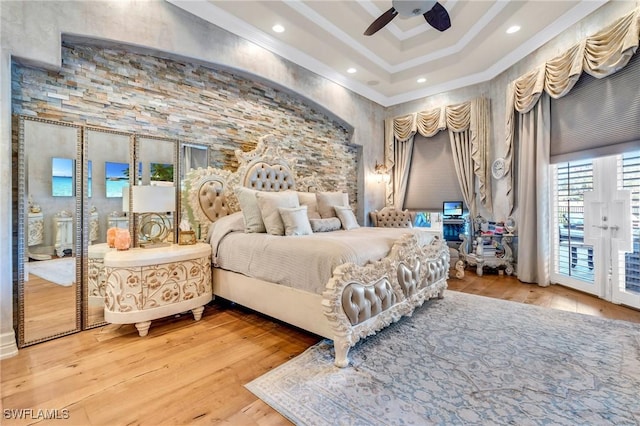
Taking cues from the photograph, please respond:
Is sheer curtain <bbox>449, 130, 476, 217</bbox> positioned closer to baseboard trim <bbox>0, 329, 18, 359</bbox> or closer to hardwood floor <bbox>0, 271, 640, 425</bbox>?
hardwood floor <bbox>0, 271, 640, 425</bbox>

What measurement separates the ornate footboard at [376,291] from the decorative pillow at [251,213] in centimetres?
132

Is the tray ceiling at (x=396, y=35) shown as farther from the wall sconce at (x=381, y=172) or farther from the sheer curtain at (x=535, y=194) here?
the wall sconce at (x=381, y=172)

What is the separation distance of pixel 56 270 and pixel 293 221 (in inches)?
82.2

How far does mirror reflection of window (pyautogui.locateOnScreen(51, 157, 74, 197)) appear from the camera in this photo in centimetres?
242

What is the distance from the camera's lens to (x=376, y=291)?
219cm

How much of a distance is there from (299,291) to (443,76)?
15.6 feet

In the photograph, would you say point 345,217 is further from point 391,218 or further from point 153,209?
point 153,209

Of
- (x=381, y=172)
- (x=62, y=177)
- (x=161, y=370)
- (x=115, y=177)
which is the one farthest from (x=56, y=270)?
(x=381, y=172)

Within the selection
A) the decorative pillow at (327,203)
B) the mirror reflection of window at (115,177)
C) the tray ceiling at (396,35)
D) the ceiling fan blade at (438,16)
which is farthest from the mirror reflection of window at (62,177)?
the ceiling fan blade at (438,16)

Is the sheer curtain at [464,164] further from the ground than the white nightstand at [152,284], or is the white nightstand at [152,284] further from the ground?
the sheer curtain at [464,164]

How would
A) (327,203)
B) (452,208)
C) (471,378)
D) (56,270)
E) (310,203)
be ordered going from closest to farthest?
1. (471,378)
2. (56,270)
3. (310,203)
4. (327,203)
5. (452,208)

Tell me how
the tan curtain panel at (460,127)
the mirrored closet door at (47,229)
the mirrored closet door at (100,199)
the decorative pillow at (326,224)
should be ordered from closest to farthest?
the mirrored closet door at (47,229) → the mirrored closet door at (100,199) → the decorative pillow at (326,224) → the tan curtain panel at (460,127)

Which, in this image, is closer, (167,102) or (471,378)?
(471,378)

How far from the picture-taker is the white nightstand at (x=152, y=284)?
239 cm
